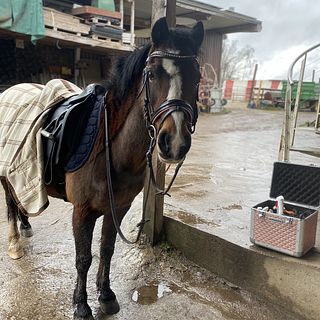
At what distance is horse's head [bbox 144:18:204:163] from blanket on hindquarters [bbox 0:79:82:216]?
3.19 ft

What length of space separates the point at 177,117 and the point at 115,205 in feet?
2.45

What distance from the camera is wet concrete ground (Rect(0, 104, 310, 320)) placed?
2.23 meters

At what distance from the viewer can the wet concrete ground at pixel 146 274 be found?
223 centimetres

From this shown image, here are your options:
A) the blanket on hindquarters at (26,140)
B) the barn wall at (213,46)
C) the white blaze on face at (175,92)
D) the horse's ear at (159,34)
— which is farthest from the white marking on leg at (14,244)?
the barn wall at (213,46)

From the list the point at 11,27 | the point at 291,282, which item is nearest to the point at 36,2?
the point at 11,27

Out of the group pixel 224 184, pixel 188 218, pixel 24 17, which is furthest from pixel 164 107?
pixel 24 17

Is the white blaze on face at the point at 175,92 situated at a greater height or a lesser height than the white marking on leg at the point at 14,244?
greater

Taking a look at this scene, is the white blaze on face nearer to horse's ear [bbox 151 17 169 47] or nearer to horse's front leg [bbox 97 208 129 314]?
horse's ear [bbox 151 17 169 47]

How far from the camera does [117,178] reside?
75.4 inches

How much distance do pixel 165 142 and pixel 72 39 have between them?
8880mm

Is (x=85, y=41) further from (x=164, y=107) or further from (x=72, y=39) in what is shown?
(x=164, y=107)

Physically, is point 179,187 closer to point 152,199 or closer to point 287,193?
point 152,199

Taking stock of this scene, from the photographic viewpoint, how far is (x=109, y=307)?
7.23 feet

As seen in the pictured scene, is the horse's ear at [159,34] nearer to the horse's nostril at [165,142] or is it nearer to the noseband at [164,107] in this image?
the noseband at [164,107]
